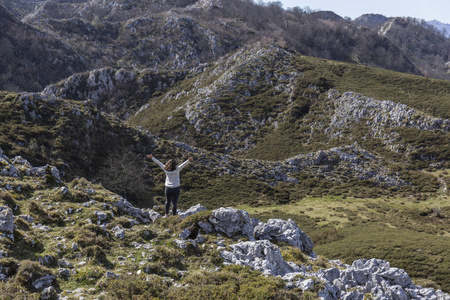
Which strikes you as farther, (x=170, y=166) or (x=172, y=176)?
(x=172, y=176)

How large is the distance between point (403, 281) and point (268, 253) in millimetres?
7074

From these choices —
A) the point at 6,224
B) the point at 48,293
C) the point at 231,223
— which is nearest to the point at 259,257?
the point at 231,223

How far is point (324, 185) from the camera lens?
56312mm

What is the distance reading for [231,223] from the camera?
16766 millimetres

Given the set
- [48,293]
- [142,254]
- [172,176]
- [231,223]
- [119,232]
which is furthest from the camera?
Answer: [172,176]

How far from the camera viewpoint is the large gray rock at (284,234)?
58.9 ft

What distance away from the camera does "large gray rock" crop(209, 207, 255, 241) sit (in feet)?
54.1

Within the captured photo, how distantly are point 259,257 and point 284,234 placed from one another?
213 inches

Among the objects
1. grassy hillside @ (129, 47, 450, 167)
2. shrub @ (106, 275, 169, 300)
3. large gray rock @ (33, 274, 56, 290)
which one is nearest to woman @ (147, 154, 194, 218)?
shrub @ (106, 275, 169, 300)

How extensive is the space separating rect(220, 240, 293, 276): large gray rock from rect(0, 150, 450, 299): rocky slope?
5 centimetres

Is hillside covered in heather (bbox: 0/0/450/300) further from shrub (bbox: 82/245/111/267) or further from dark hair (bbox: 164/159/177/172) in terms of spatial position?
dark hair (bbox: 164/159/177/172)

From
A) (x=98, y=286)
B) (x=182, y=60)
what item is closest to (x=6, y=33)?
(x=182, y=60)

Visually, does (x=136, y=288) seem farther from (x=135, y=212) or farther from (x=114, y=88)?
(x=114, y=88)

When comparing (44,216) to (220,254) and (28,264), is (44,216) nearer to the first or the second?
(28,264)
